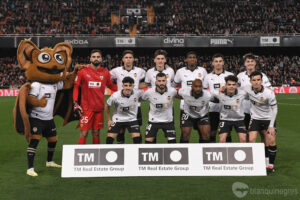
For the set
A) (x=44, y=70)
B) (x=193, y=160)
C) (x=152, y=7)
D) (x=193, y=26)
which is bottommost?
(x=193, y=160)

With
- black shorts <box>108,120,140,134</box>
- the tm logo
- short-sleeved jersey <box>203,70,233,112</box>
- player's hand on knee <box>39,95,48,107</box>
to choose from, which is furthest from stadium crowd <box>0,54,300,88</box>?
the tm logo

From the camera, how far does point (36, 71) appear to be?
582 centimetres

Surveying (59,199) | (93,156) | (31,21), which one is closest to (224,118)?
(93,156)

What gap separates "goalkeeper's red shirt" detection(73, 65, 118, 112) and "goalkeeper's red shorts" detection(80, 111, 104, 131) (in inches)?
3.5

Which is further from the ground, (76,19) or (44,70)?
(76,19)

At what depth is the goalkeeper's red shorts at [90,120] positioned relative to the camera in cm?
622

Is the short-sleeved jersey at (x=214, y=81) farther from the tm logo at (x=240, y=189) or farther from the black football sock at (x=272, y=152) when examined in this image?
the tm logo at (x=240, y=189)

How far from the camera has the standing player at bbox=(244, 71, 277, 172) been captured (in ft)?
18.7

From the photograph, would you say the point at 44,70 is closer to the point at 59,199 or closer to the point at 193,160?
the point at 59,199

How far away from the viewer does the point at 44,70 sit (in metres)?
5.88

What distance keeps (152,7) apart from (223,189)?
31.2m

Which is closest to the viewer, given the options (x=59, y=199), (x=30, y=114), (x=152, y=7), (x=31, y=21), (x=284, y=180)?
(x=59, y=199)

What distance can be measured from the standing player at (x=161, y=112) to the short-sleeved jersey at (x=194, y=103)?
0.29 metres

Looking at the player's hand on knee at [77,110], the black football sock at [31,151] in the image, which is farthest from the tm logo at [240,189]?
the black football sock at [31,151]
